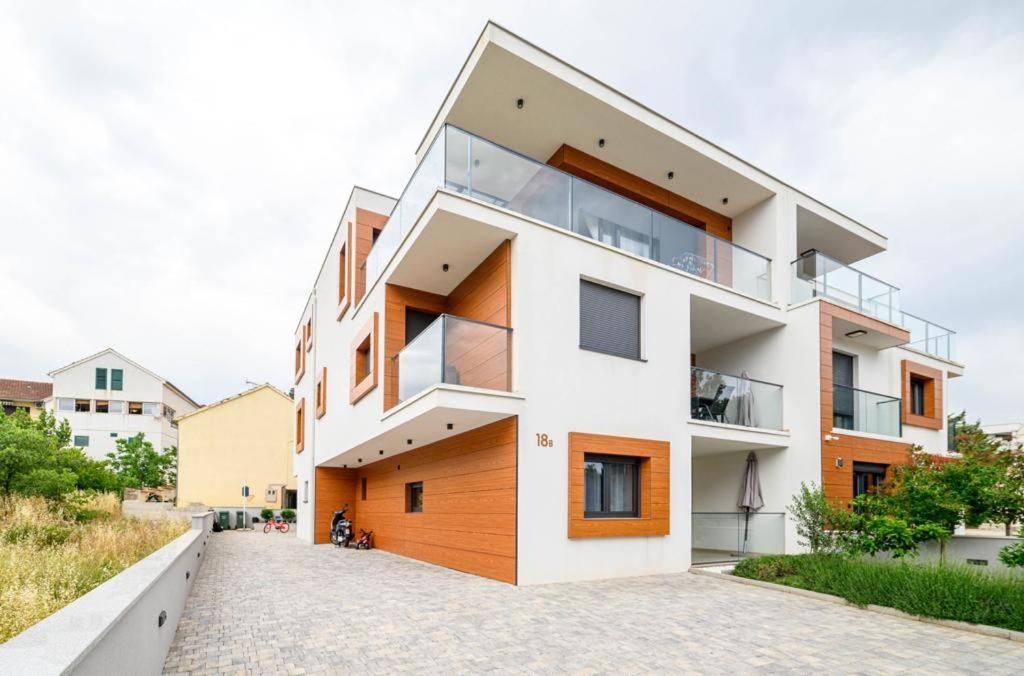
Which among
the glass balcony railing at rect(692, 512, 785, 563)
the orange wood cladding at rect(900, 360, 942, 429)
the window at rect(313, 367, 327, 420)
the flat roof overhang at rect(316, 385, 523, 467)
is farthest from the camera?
the window at rect(313, 367, 327, 420)

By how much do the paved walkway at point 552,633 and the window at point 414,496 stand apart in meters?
4.19

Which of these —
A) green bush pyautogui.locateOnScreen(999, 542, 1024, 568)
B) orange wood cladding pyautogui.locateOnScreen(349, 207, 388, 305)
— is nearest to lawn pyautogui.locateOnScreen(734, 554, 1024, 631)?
green bush pyautogui.locateOnScreen(999, 542, 1024, 568)

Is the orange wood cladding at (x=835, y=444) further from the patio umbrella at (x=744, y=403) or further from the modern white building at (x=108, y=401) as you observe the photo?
the modern white building at (x=108, y=401)

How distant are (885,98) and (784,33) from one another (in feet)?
11.5

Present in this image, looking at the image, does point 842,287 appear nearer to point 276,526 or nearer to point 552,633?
point 552,633

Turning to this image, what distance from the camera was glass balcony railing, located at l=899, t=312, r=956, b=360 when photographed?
17000 millimetres

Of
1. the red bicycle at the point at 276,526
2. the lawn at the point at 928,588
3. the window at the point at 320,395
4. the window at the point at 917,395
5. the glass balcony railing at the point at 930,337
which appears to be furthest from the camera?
the red bicycle at the point at 276,526

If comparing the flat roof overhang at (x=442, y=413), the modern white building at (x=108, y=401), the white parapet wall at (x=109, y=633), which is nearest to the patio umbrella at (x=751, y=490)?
the flat roof overhang at (x=442, y=413)

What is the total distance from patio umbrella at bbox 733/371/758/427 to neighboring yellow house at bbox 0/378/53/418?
53.4 metres

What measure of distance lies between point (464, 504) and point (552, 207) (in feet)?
17.6

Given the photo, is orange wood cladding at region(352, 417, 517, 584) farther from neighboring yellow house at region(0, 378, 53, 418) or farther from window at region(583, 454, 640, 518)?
neighboring yellow house at region(0, 378, 53, 418)

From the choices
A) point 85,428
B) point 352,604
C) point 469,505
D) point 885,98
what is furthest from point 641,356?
point 85,428

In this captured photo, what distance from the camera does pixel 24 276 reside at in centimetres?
3681

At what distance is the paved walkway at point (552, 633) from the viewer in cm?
510
